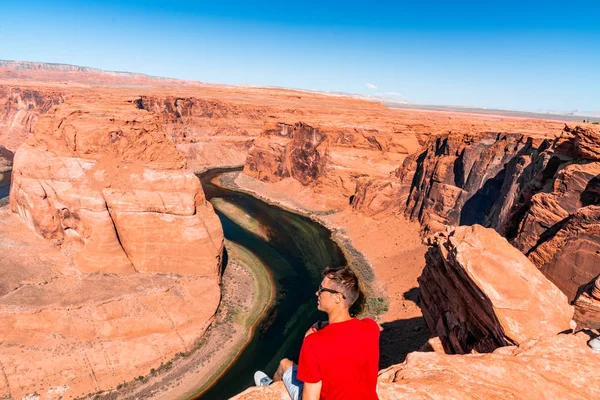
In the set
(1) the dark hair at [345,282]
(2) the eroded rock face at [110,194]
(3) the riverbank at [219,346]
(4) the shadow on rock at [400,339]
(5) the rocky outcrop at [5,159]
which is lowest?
(3) the riverbank at [219,346]

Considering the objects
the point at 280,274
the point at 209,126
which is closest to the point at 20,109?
the point at 209,126

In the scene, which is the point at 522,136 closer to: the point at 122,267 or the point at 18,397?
the point at 122,267

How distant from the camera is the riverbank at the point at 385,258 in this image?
75.2 ft

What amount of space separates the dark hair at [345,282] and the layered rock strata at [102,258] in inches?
807

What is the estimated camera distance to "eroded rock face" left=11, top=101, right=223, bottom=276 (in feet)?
72.7

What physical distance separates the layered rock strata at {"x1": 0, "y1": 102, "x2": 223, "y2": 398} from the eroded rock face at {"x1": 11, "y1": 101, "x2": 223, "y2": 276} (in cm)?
7

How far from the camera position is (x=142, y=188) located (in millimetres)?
23109

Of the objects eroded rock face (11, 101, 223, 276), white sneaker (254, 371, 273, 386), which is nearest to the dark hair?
white sneaker (254, 371, 273, 386)

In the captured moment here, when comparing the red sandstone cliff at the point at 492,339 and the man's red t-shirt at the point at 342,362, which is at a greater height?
the man's red t-shirt at the point at 342,362

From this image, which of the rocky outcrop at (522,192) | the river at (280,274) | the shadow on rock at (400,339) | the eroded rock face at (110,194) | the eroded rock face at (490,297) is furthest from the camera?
the river at (280,274)

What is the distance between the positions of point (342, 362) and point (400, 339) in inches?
823

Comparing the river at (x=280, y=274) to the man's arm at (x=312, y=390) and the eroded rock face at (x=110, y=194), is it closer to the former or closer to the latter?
the eroded rock face at (x=110, y=194)

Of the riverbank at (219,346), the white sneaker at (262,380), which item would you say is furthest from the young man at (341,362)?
the riverbank at (219,346)

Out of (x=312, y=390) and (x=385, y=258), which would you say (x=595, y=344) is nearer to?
(x=312, y=390)
